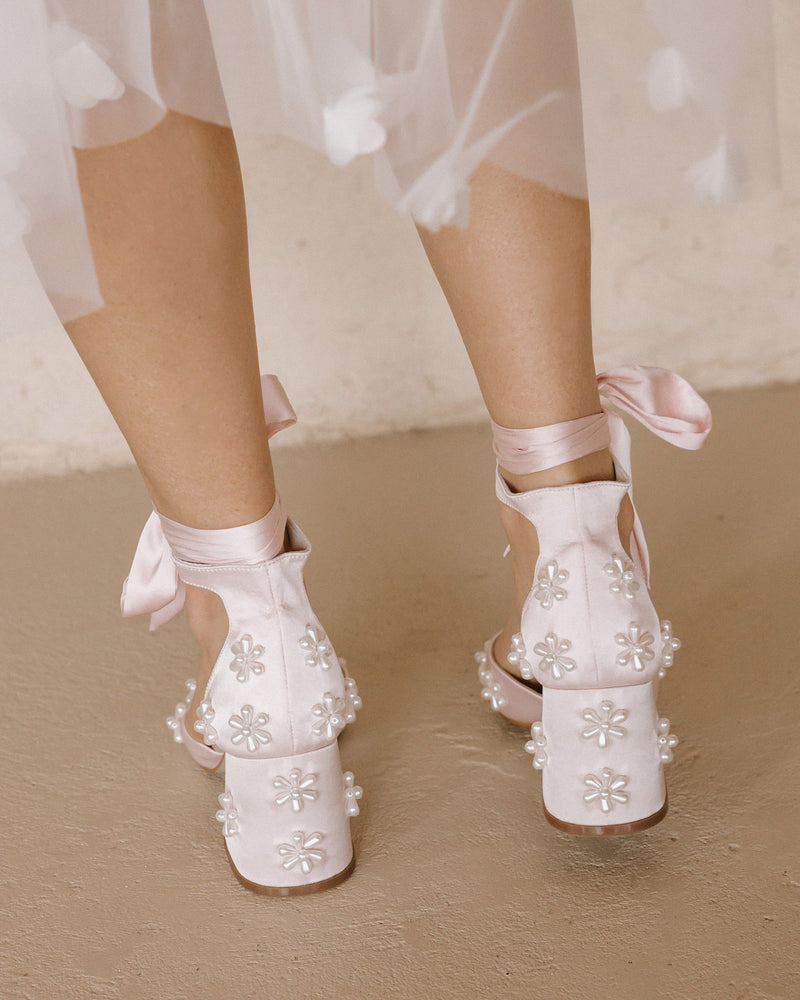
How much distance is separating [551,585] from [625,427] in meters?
0.12

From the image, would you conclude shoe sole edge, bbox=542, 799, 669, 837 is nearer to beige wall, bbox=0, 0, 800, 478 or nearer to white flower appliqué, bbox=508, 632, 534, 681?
white flower appliqué, bbox=508, 632, 534, 681

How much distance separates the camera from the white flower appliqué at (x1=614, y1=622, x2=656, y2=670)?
0.66 metres

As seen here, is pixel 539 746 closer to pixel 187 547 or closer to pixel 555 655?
pixel 555 655

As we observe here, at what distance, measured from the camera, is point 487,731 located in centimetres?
84

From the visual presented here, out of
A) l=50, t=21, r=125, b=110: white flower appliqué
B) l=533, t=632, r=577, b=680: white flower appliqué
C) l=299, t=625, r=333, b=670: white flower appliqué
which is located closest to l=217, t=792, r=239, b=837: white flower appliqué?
l=299, t=625, r=333, b=670: white flower appliqué

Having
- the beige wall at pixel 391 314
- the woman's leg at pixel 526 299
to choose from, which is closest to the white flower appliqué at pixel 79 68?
the woman's leg at pixel 526 299

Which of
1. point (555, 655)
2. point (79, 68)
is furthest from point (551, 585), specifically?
point (79, 68)

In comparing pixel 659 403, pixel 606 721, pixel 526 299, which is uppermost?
pixel 526 299

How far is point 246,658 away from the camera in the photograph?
650 millimetres

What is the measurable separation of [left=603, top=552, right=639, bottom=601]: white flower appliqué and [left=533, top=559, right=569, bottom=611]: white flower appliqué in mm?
28

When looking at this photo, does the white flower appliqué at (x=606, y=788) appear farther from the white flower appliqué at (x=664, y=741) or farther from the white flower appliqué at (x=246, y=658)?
the white flower appliqué at (x=246, y=658)

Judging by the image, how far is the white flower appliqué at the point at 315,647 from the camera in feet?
2.15

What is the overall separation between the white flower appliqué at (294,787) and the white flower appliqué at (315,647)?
7cm

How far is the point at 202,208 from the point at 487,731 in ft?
1.55
